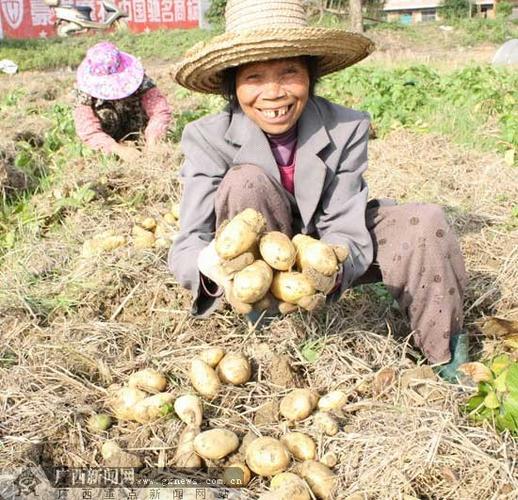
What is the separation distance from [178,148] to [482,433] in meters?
2.97

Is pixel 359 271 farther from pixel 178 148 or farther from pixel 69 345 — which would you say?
pixel 178 148

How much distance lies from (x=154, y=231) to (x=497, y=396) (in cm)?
196

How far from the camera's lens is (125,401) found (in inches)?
80.9

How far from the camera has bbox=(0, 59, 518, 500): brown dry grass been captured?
1.74 m

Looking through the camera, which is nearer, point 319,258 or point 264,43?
point 319,258

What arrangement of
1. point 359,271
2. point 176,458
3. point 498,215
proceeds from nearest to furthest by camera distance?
point 176,458 < point 359,271 < point 498,215

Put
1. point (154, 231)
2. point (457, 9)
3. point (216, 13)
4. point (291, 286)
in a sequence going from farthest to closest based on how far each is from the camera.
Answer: point (457, 9), point (216, 13), point (154, 231), point (291, 286)

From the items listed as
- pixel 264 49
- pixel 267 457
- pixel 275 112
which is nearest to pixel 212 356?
pixel 267 457

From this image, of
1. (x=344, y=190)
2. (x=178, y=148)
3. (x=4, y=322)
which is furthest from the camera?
(x=178, y=148)

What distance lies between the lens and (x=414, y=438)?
177cm

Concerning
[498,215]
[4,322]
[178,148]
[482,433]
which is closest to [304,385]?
[482,433]

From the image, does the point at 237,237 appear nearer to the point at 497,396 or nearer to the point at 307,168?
the point at 307,168

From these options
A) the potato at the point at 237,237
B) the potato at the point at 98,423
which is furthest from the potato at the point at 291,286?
the potato at the point at 98,423

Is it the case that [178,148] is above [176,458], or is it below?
above
